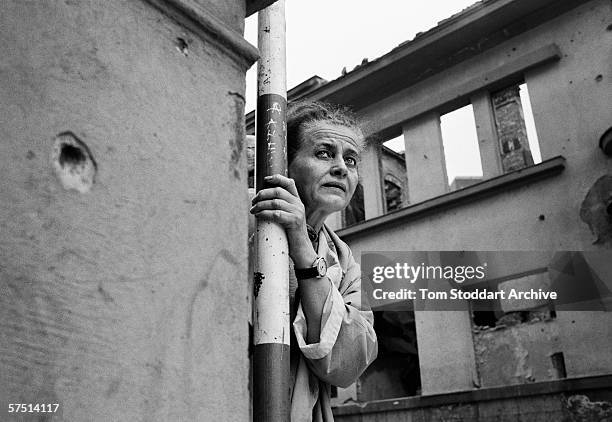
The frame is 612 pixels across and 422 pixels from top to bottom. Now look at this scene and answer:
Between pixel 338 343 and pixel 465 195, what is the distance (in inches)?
359

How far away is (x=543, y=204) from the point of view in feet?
30.9

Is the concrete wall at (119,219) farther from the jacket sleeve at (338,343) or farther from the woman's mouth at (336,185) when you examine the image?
the woman's mouth at (336,185)

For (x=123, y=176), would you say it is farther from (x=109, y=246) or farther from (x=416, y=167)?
(x=416, y=167)

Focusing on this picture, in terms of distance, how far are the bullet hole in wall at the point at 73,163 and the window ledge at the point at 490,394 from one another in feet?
28.1

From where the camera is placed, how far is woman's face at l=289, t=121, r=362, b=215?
1766 mm

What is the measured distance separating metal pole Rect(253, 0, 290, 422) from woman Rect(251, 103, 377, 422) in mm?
60

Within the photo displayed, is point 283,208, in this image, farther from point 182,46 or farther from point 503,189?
point 503,189

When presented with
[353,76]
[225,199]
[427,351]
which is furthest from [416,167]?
[225,199]

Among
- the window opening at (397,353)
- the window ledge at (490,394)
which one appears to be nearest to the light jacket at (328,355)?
the window ledge at (490,394)

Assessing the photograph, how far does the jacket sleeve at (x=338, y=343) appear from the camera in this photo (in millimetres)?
1455

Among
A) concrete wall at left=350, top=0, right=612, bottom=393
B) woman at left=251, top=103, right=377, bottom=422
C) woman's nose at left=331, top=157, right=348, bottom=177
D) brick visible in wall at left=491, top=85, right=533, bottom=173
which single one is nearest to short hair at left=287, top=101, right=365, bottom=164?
woman at left=251, top=103, right=377, bottom=422

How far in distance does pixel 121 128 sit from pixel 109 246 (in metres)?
0.21

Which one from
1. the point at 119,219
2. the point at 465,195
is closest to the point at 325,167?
the point at 119,219

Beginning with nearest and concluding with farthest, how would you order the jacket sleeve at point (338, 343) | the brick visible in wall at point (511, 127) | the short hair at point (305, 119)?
the jacket sleeve at point (338, 343), the short hair at point (305, 119), the brick visible in wall at point (511, 127)
